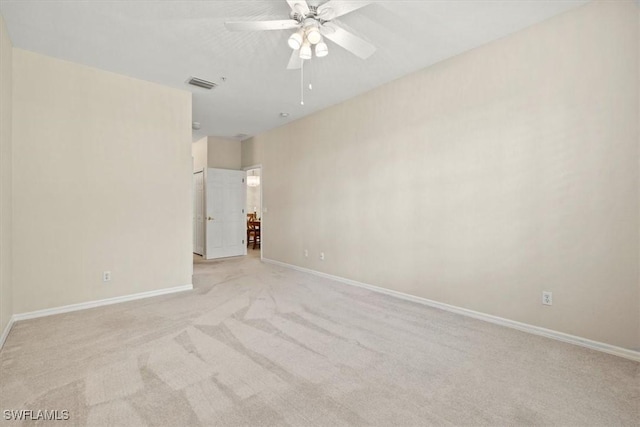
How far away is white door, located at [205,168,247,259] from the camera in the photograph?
6.91m

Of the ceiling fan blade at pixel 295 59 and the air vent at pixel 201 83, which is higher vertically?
the air vent at pixel 201 83

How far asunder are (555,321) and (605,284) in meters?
0.51

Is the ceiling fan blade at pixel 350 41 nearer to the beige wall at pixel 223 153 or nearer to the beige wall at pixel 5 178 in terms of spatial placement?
the beige wall at pixel 5 178

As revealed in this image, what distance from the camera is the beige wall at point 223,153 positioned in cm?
705

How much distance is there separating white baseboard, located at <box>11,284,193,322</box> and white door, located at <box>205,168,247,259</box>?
8.92 feet

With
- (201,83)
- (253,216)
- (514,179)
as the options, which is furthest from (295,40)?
(253,216)

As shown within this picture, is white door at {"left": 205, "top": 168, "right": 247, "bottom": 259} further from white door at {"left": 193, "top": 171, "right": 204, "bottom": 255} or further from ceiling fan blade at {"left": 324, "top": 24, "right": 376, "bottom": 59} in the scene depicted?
ceiling fan blade at {"left": 324, "top": 24, "right": 376, "bottom": 59}

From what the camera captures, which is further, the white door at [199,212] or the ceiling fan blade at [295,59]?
the white door at [199,212]

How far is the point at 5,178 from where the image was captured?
281cm

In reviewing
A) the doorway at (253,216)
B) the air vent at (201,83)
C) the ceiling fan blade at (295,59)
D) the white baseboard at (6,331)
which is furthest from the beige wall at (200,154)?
the ceiling fan blade at (295,59)

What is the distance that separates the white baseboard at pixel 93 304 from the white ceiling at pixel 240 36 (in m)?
2.83

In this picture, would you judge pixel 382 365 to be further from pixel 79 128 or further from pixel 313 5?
pixel 79 128

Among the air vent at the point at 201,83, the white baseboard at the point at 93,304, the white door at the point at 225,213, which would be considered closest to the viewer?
the white baseboard at the point at 93,304

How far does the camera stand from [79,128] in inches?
138
